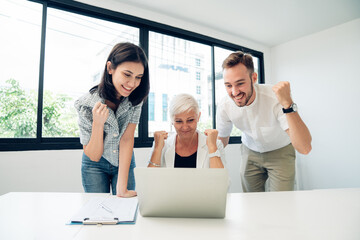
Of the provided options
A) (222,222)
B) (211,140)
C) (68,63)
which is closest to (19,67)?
(68,63)

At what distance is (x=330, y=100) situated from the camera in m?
3.69

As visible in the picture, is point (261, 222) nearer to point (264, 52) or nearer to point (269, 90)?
point (269, 90)

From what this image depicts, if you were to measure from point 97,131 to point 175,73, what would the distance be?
7.96ft

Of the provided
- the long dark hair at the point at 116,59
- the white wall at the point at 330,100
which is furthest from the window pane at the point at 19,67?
the white wall at the point at 330,100

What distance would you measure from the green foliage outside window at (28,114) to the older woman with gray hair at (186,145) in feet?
5.04

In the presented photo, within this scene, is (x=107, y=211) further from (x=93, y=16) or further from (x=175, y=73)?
(x=175, y=73)

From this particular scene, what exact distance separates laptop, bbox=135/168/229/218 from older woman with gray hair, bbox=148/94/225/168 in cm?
71

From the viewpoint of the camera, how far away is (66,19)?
8.91 feet

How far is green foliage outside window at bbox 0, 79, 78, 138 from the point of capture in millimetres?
2326

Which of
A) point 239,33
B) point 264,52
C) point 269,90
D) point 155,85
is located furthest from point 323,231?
point 264,52

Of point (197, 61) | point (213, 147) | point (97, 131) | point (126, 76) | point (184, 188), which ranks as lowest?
point (184, 188)

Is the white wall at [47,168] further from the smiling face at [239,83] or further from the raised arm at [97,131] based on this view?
the smiling face at [239,83]

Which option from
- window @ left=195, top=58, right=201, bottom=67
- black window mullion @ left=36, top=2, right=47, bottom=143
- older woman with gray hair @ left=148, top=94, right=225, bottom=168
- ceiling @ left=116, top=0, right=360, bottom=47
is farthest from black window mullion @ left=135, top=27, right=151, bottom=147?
older woman with gray hair @ left=148, top=94, right=225, bottom=168

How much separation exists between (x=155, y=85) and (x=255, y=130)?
1865 mm
